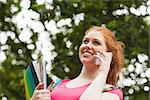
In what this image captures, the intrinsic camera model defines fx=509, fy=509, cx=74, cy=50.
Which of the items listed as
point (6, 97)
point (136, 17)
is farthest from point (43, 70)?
point (136, 17)

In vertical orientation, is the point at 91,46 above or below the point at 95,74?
above

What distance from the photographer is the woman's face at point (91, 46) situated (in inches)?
85.2

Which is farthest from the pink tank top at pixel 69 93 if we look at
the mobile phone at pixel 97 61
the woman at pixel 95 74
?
the mobile phone at pixel 97 61

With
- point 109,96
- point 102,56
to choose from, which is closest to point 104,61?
point 102,56

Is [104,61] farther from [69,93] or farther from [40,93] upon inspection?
[40,93]

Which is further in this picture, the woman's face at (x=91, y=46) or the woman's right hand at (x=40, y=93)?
the woman's face at (x=91, y=46)

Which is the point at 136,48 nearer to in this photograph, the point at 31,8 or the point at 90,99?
the point at 31,8

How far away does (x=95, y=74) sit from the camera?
218cm

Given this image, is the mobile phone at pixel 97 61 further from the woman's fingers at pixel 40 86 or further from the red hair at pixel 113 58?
the woman's fingers at pixel 40 86

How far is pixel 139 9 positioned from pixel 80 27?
101 centimetres

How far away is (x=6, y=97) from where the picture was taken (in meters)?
7.54

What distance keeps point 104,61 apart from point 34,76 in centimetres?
30

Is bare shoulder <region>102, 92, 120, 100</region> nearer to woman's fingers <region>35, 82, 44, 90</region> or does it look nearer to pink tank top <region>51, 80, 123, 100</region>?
pink tank top <region>51, 80, 123, 100</region>

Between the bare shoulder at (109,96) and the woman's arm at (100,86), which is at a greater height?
the woman's arm at (100,86)
